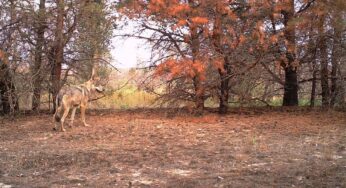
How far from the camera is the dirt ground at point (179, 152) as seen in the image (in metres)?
7.70

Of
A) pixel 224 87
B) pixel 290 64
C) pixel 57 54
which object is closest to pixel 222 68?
pixel 224 87

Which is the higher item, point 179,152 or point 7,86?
point 7,86

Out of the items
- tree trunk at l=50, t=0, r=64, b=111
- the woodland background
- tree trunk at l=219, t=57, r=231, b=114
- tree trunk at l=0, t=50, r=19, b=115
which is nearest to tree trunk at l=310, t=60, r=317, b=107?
the woodland background

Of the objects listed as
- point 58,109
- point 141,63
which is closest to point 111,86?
point 141,63

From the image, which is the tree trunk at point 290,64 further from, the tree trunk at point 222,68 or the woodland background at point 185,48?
the tree trunk at point 222,68

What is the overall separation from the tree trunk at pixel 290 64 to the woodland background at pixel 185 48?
4cm

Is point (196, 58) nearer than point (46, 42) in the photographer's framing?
Yes

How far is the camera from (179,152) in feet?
32.0

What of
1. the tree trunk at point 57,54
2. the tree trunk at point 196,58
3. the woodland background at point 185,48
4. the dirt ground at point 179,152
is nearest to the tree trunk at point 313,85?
the woodland background at point 185,48

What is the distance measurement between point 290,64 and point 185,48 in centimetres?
330

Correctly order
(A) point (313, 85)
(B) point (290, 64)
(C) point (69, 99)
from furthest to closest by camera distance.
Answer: (A) point (313, 85) → (B) point (290, 64) → (C) point (69, 99)

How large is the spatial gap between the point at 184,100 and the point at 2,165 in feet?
25.0

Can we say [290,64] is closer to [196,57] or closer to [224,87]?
[224,87]

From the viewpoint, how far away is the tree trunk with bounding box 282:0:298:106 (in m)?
14.5
